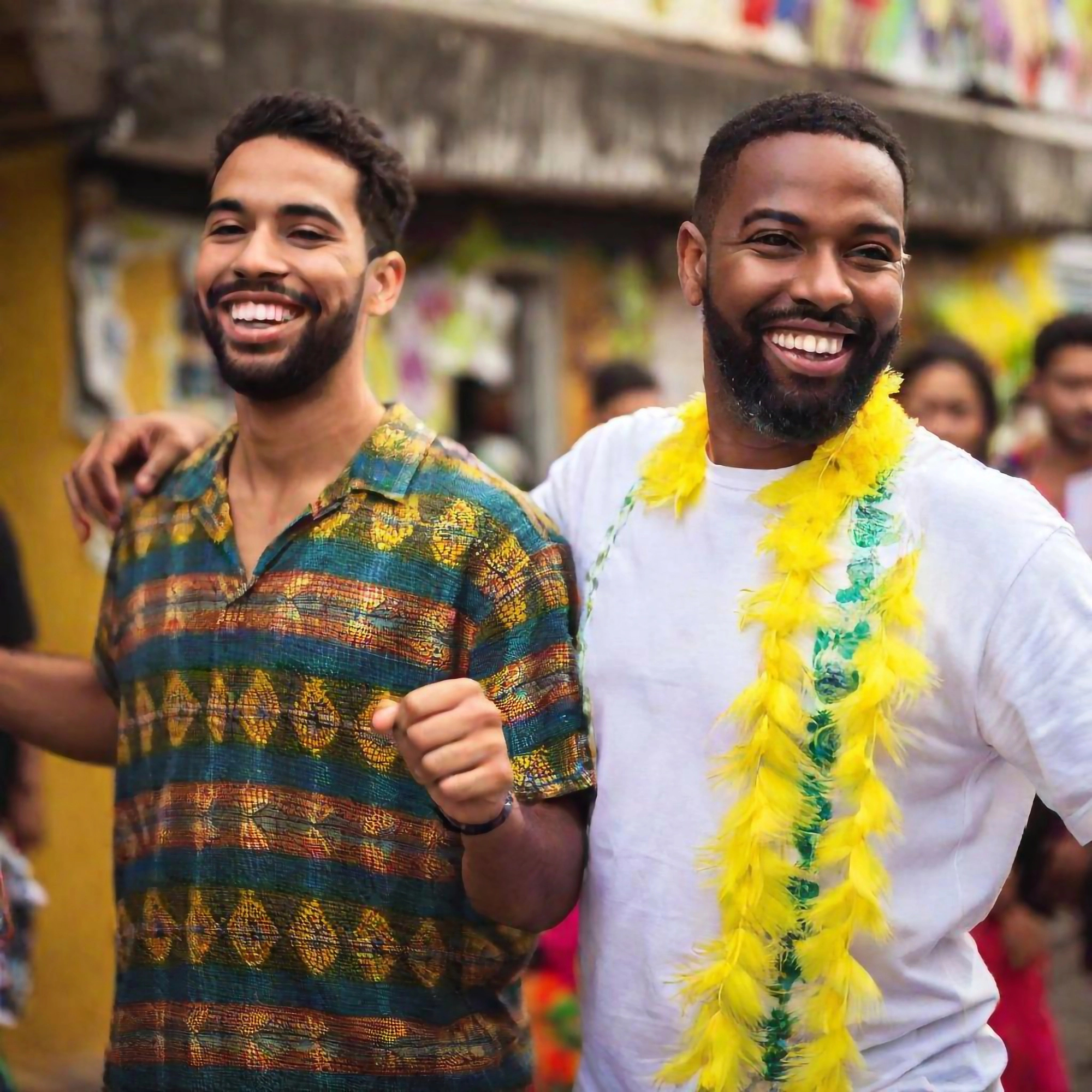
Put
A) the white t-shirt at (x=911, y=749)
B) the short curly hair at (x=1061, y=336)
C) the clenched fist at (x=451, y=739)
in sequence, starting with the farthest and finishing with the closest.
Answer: the short curly hair at (x=1061, y=336)
the white t-shirt at (x=911, y=749)
the clenched fist at (x=451, y=739)

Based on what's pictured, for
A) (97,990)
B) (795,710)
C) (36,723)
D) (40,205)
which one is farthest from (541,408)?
(795,710)

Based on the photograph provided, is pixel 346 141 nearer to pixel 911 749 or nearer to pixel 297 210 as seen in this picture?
pixel 297 210

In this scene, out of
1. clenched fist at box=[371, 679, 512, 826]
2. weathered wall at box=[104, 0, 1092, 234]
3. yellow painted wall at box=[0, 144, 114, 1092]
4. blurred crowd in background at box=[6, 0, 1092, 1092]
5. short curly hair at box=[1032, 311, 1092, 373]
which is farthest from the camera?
yellow painted wall at box=[0, 144, 114, 1092]

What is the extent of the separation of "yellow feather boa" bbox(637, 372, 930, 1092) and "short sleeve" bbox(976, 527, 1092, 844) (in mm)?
117

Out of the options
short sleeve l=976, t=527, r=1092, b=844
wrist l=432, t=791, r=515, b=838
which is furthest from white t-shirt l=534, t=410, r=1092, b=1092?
wrist l=432, t=791, r=515, b=838

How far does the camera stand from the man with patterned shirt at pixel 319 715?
2396mm

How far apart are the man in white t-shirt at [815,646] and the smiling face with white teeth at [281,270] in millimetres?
577

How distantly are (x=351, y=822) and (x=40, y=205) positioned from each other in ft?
11.6

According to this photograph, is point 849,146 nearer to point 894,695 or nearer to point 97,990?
point 894,695

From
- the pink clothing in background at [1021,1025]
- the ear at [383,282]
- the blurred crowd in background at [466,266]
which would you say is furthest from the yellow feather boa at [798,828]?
the pink clothing in background at [1021,1025]

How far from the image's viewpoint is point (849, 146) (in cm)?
228

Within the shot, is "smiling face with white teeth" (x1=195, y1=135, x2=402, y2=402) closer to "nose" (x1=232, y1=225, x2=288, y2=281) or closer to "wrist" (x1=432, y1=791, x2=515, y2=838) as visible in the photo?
"nose" (x1=232, y1=225, x2=288, y2=281)

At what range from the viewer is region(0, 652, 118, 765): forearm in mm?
2869

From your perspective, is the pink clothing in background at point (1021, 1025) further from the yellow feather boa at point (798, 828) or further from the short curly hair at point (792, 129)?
the short curly hair at point (792, 129)
